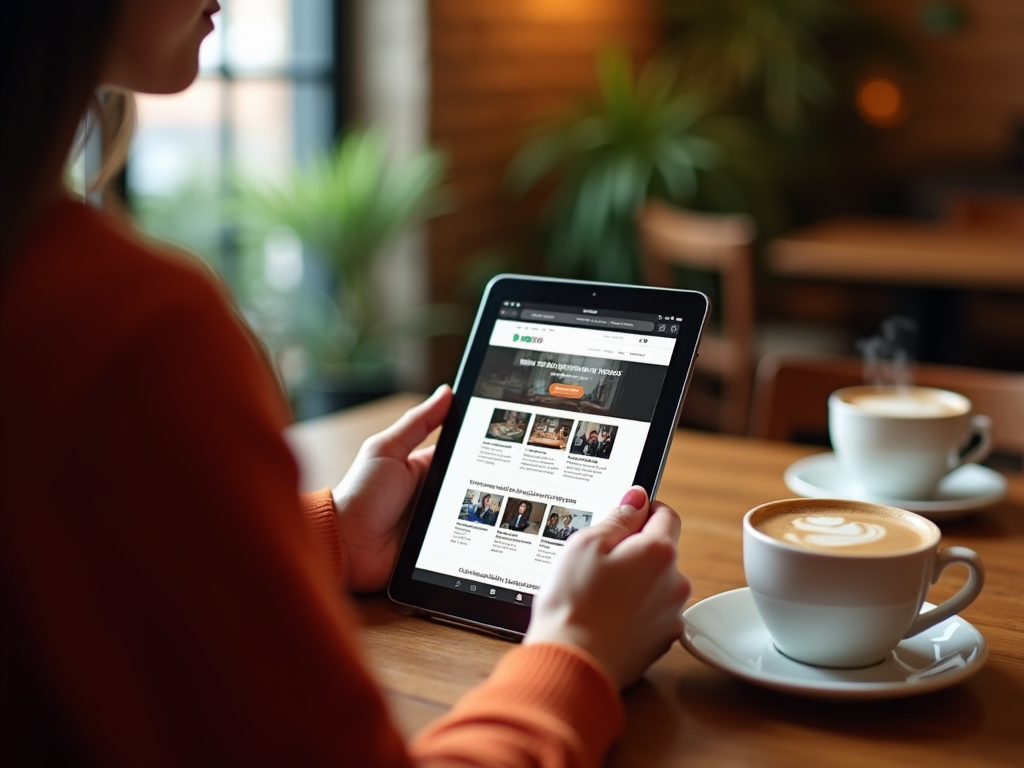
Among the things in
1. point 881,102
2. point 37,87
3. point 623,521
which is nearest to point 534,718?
point 623,521

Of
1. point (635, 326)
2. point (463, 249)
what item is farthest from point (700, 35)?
point (635, 326)

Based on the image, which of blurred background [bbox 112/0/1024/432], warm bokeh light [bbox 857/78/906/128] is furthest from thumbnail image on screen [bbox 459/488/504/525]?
warm bokeh light [bbox 857/78/906/128]

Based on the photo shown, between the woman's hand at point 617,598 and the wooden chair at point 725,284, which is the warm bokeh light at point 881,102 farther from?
the woman's hand at point 617,598

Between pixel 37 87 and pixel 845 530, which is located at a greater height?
pixel 37 87

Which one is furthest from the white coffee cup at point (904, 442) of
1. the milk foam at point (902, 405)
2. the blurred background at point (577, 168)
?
the blurred background at point (577, 168)

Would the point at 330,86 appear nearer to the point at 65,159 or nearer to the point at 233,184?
the point at 233,184

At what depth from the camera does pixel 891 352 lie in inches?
50.9

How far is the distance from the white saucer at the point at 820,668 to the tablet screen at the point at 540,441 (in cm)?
11

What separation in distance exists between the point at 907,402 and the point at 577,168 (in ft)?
8.93

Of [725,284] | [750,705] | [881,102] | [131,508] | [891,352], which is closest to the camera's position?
[131,508]

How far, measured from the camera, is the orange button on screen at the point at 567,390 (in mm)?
878

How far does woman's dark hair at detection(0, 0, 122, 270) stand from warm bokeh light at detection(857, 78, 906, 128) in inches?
198

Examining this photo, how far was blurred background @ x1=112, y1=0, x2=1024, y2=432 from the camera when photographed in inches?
123

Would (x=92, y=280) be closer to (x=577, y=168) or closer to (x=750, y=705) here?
(x=750, y=705)
